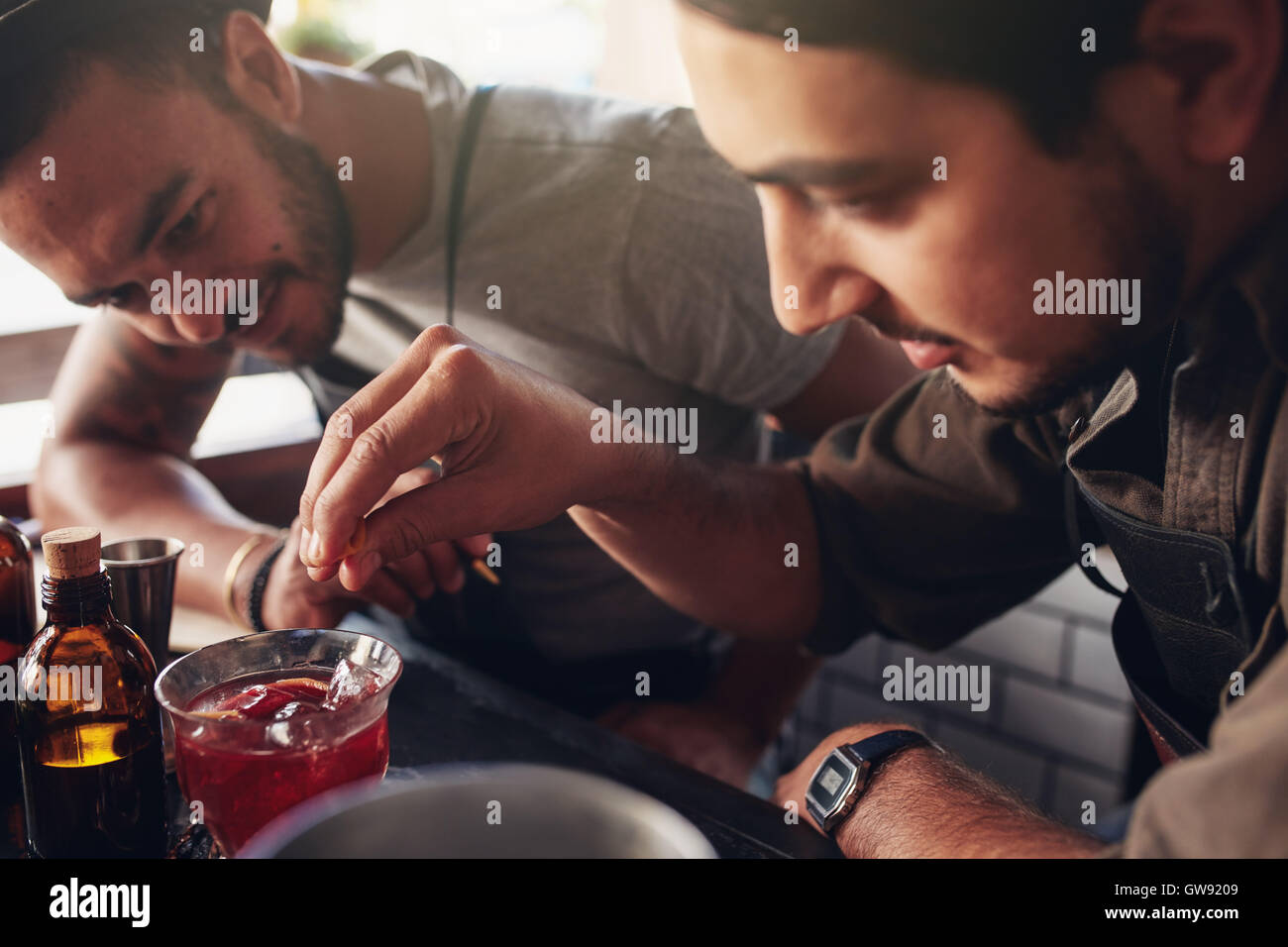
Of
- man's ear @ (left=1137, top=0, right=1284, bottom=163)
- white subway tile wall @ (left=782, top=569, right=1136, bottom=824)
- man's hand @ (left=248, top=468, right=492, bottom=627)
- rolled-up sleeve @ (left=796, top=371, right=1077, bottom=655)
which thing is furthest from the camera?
white subway tile wall @ (left=782, top=569, right=1136, bottom=824)

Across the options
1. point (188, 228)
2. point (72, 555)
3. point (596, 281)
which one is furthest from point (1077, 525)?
point (188, 228)

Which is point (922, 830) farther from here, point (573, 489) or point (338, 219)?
point (338, 219)

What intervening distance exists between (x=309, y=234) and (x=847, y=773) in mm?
1110

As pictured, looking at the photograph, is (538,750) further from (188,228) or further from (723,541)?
(188,228)

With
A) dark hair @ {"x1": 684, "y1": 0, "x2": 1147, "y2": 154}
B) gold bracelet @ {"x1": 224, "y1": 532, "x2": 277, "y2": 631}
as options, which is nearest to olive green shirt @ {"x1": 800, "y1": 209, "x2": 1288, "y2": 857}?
dark hair @ {"x1": 684, "y1": 0, "x2": 1147, "y2": 154}

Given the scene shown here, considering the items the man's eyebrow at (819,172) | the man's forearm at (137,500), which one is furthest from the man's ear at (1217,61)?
the man's forearm at (137,500)

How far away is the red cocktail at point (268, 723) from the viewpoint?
2.12ft

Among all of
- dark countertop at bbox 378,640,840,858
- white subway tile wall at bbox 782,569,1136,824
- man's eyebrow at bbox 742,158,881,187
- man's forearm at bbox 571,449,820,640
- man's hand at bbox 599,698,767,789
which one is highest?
man's eyebrow at bbox 742,158,881,187

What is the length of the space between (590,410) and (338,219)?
2.42 ft

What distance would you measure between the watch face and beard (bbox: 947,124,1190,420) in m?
0.42

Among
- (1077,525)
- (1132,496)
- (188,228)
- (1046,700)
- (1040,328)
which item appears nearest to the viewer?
(1040,328)

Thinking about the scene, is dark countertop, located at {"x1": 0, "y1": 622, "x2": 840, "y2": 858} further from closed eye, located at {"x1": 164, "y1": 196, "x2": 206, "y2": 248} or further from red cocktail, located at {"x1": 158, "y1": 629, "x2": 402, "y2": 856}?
closed eye, located at {"x1": 164, "y1": 196, "x2": 206, "y2": 248}

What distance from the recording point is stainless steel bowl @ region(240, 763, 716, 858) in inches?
17.9

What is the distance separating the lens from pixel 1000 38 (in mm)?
616
